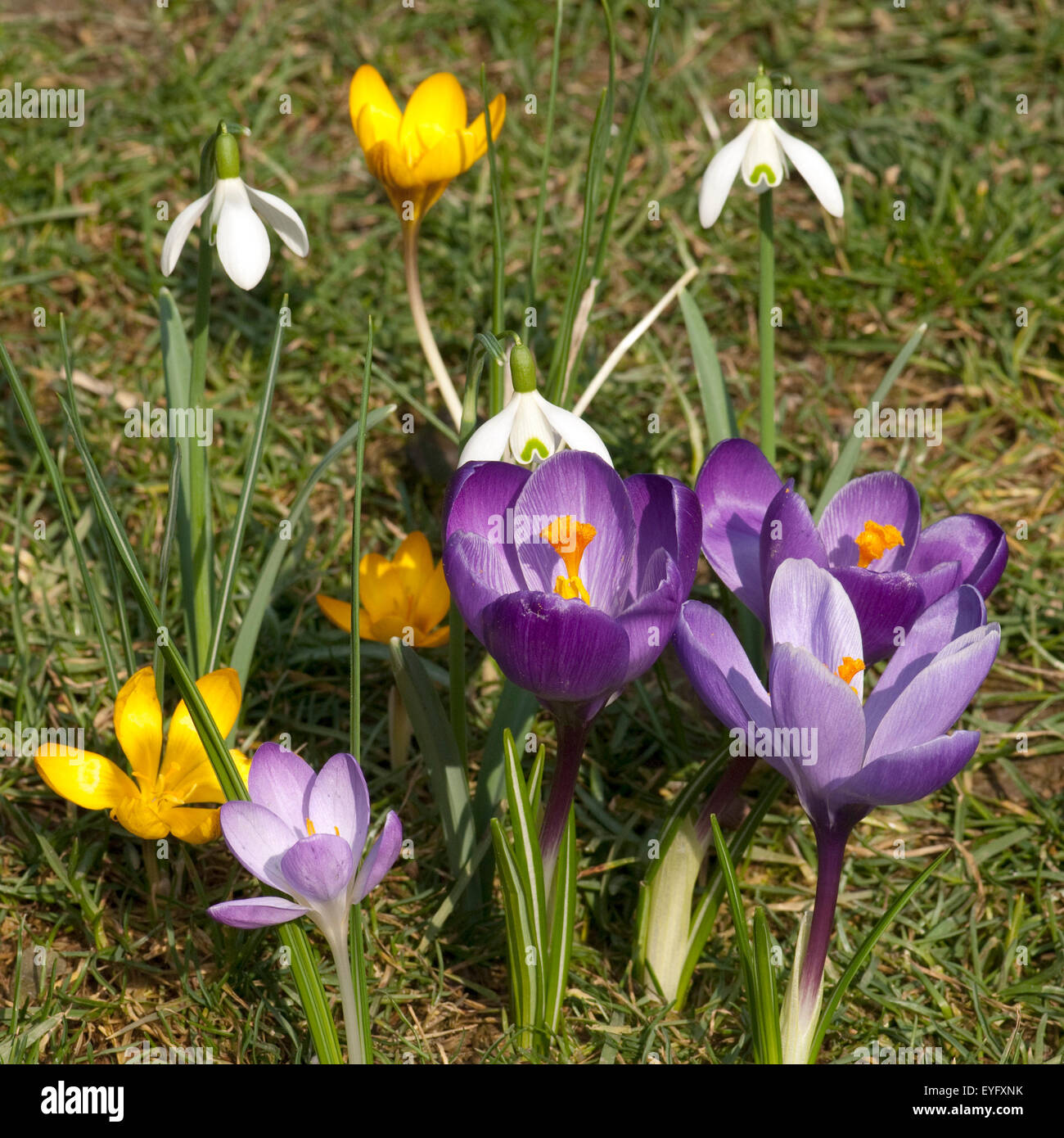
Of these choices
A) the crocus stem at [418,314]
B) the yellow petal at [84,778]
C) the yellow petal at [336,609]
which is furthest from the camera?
the crocus stem at [418,314]

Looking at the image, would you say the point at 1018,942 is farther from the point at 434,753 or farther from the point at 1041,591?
the point at 434,753

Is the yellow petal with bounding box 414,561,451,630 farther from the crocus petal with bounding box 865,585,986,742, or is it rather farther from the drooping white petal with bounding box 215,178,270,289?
the crocus petal with bounding box 865,585,986,742

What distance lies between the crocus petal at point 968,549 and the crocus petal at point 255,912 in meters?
0.79

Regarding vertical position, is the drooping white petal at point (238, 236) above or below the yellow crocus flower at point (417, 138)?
below

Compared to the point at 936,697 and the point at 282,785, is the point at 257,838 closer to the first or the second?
the point at 282,785

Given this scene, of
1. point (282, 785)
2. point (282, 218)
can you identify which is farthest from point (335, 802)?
point (282, 218)

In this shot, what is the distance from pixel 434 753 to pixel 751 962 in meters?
0.46

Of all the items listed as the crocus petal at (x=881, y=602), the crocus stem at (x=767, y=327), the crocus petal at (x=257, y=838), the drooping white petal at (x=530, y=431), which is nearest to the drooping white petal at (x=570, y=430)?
the drooping white petal at (x=530, y=431)

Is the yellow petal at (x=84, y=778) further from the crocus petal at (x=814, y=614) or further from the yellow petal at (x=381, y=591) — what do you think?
the crocus petal at (x=814, y=614)

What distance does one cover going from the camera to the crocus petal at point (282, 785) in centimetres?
132

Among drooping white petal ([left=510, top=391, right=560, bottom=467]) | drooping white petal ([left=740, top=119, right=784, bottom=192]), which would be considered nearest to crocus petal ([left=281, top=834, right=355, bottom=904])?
drooping white petal ([left=510, top=391, right=560, bottom=467])

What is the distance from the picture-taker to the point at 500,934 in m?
1.64

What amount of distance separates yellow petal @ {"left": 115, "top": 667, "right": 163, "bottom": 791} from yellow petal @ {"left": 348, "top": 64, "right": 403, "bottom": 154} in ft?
2.58

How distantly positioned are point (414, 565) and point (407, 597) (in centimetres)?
4
